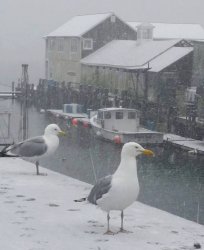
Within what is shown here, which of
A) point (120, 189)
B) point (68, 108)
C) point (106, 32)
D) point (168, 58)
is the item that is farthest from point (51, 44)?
point (120, 189)

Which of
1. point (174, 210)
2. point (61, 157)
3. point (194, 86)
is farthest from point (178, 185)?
point (194, 86)

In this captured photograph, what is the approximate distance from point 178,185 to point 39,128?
19.5 metres

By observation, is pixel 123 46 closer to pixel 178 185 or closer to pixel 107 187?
pixel 178 185

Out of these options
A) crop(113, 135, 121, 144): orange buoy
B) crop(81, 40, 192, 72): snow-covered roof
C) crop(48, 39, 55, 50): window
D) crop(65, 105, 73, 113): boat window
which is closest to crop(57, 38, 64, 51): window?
crop(48, 39, 55, 50): window

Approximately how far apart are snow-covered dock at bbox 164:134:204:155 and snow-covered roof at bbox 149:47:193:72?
953 centimetres

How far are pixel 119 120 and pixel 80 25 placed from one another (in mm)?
26091

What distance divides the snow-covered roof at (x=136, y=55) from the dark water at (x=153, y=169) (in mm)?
10436

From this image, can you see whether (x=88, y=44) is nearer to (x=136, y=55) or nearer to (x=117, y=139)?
(x=136, y=55)

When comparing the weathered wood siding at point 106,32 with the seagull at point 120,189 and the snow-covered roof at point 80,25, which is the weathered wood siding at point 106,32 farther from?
the seagull at point 120,189

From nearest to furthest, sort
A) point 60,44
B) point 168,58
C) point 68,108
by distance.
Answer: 1. point 168,58
2. point 68,108
3. point 60,44

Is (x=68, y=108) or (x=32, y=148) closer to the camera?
(x=32, y=148)

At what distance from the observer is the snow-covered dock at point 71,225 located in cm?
681

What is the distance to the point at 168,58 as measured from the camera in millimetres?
45531

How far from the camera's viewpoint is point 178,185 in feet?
75.3
